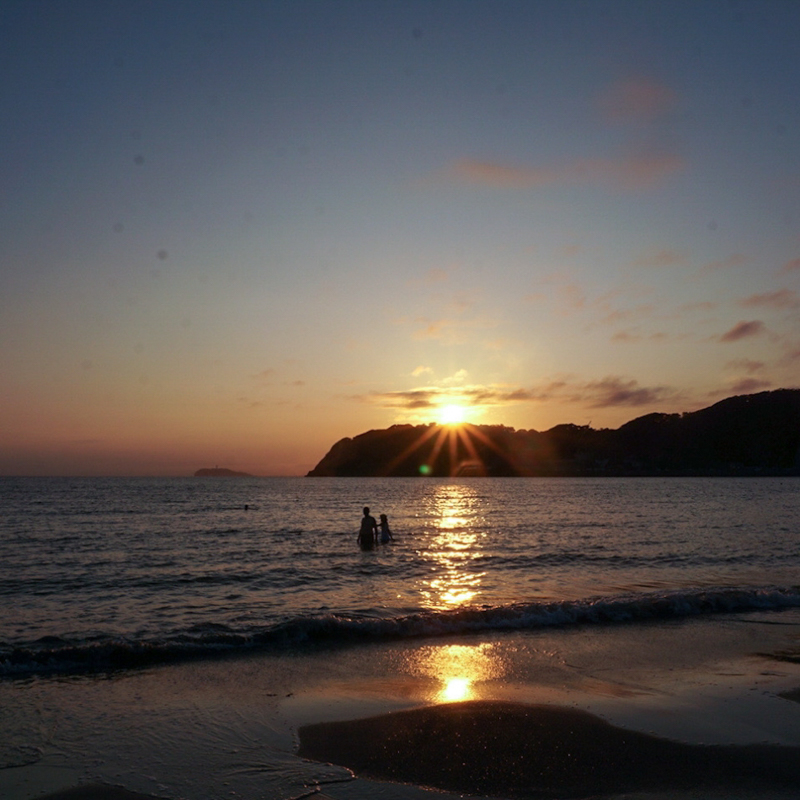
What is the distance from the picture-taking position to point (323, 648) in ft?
41.0

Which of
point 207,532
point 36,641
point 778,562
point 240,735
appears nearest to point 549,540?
point 778,562

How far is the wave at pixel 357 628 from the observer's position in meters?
11.4

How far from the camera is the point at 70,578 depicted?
70.7 feet

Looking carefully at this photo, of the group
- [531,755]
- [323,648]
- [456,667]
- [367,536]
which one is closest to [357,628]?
[323,648]

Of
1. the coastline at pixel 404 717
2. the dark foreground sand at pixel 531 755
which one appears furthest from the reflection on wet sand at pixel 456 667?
the dark foreground sand at pixel 531 755

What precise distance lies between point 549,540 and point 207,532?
68.0 ft

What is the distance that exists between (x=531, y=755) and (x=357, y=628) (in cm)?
675

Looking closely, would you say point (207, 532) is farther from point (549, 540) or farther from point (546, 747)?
point (546, 747)

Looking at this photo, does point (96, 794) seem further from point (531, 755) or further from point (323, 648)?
point (323, 648)

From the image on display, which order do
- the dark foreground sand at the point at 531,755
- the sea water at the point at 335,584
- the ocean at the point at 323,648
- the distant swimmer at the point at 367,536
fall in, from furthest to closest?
the distant swimmer at the point at 367,536 < the sea water at the point at 335,584 < the ocean at the point at 323,648 < the dark foreground sand at the point at 531,755

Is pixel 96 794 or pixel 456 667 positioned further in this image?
pixel 456 667

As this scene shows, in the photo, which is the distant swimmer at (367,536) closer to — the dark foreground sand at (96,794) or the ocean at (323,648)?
the ocean at (323,648)

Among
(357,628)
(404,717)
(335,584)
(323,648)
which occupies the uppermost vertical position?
(404,717)

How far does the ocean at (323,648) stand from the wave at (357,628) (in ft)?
0.15
